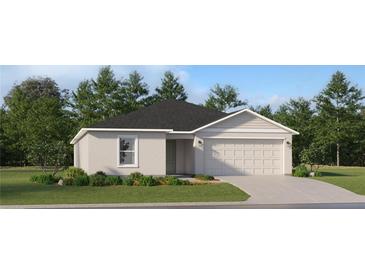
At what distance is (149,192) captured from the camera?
19406mm

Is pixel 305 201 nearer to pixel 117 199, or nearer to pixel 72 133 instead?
pixel 117 199

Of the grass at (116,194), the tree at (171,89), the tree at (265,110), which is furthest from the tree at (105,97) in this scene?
the grass at (116,194)

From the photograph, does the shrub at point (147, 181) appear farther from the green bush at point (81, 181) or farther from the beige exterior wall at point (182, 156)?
the beige exterior wall at point (182, 156)

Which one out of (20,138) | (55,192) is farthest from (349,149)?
(55,192)

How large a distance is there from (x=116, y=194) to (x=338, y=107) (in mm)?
37974

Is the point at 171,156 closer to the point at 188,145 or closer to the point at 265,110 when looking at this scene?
the point at 188,145

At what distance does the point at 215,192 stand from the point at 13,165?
36601 mm

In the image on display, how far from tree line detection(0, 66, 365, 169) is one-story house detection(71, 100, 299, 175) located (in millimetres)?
17173

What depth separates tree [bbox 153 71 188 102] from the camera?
52.7m

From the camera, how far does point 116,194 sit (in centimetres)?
1889

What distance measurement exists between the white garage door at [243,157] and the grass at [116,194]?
5098mm

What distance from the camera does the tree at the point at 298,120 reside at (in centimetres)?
4981

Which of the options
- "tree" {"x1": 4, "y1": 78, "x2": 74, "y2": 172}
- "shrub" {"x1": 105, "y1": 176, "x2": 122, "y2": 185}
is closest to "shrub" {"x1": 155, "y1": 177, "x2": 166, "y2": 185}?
"shrub" {"x1": 105, "y1": 176, "x2": 122, "y2": 185}

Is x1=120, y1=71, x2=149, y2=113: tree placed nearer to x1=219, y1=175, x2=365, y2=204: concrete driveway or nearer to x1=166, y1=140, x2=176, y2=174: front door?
x1=166, y1=140, x2=176, y2=174: front door
